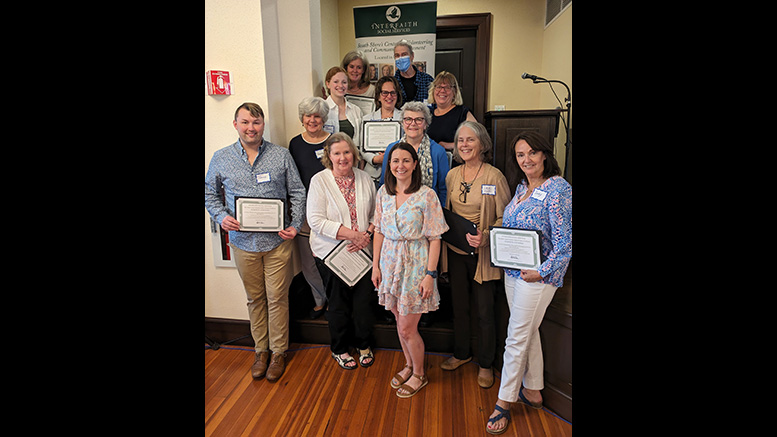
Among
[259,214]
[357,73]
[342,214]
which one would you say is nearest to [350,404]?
[342,214]

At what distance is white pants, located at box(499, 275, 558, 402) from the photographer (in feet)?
5.90

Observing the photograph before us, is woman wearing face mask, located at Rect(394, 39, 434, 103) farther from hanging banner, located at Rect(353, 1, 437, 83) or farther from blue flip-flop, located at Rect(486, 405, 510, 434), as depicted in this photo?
blue flip-flop, located at Rect(486, 405, 510, 434)

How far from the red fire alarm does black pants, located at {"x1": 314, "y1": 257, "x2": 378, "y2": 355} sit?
4.58ft

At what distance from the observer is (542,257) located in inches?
69.2

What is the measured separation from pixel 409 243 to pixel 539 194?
76 centimetres

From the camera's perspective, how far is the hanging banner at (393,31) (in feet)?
11.6

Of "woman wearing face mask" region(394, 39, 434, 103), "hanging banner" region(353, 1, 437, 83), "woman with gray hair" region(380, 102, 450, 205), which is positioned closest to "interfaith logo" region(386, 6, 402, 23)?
"hanging banner" region(353, 1, 437, 83)

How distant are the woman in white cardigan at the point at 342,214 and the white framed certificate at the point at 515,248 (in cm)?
83

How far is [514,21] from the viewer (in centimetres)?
428

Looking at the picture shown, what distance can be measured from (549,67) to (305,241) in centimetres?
352

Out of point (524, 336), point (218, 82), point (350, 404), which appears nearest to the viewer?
point (524, 336)

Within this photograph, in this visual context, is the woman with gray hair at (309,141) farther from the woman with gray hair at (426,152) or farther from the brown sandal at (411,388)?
the brown sandal at (411,388)

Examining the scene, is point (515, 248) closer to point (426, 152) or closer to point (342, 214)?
point (426, 152)
